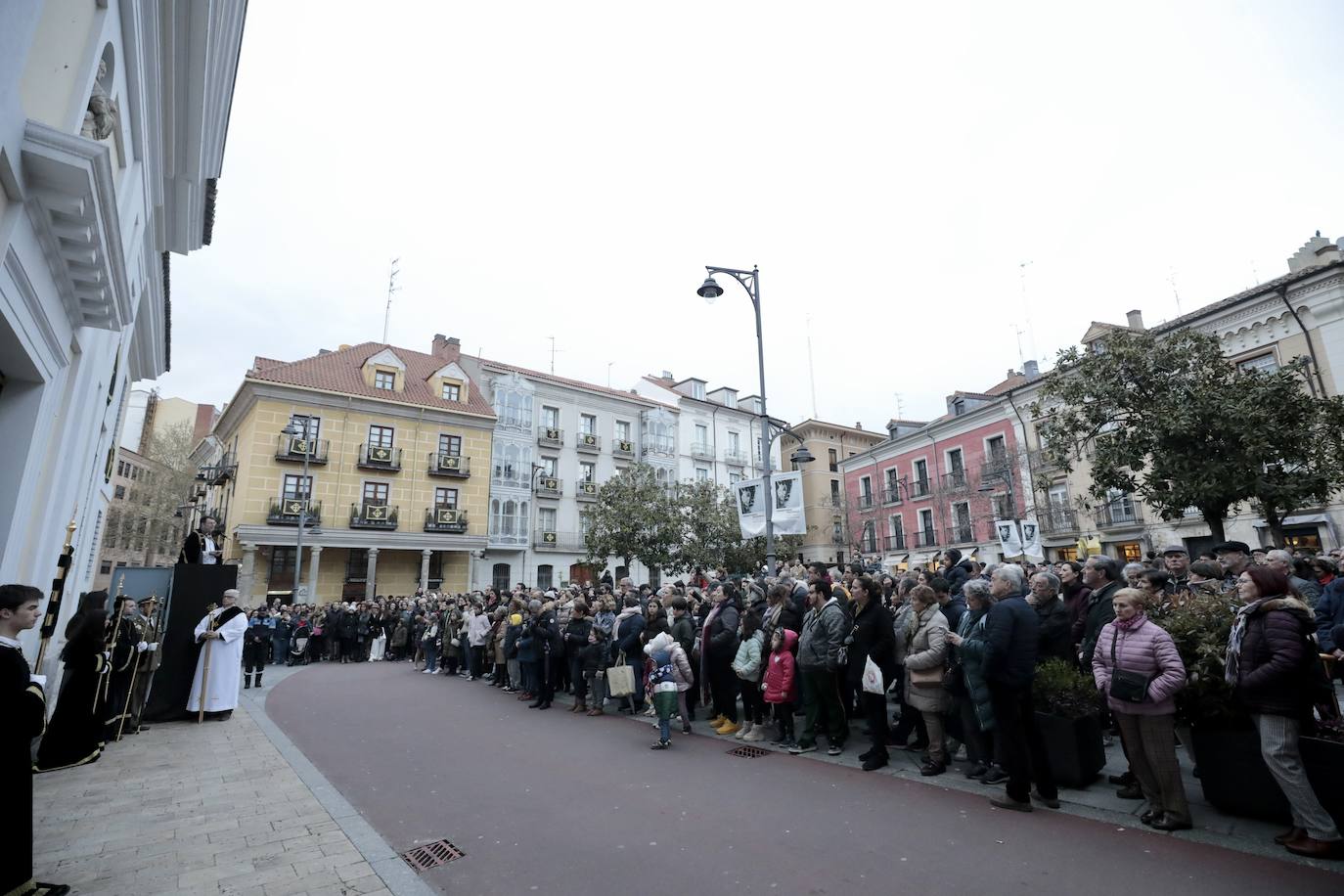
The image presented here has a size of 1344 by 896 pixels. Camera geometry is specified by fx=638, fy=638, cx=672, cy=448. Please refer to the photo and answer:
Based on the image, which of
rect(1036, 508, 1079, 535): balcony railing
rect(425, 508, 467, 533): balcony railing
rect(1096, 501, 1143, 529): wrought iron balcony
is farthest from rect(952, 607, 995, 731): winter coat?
rect(425, 508, 467, 533): balcony railing

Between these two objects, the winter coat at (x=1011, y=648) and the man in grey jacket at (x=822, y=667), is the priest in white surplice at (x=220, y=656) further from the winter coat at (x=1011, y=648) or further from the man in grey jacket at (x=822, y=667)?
the winter coat at (x=1011, y=648)

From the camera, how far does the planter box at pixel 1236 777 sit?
4.59m

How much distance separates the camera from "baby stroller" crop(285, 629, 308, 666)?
19.5 m

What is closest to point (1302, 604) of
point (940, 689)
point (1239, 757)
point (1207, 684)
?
point (1207, 684)

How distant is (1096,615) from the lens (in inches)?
255

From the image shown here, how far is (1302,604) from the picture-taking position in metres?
4.33

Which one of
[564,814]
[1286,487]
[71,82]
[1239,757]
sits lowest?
[564,814]

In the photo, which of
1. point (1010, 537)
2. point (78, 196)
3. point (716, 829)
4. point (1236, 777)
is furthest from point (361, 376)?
point (1236, 777)

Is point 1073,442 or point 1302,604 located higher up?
point 1073,442

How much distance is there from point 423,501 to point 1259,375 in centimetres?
3209

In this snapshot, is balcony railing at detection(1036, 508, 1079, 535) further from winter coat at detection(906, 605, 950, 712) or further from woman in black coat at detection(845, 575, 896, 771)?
winter coat at detection(906, 605, 950, 712)

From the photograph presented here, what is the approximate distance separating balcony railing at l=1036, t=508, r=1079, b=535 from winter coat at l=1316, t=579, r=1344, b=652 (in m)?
22.5

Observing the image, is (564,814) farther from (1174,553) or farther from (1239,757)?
(1174,553)

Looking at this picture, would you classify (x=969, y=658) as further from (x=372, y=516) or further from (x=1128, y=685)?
(x=372, y=516)
